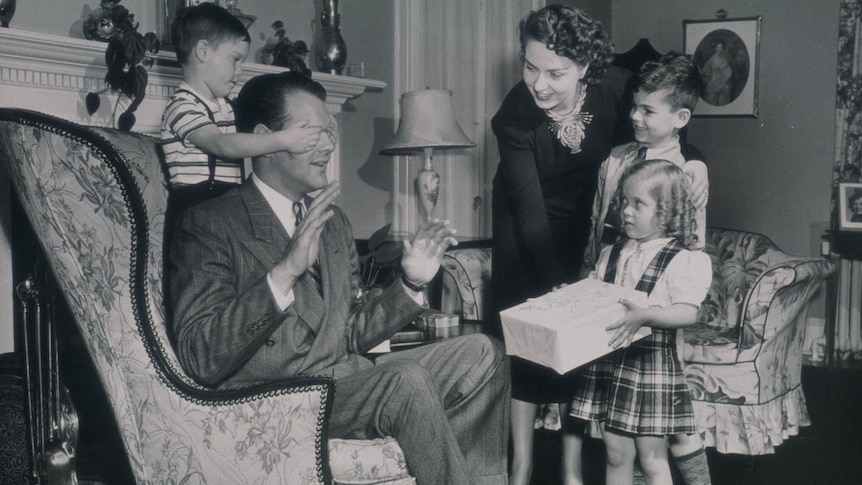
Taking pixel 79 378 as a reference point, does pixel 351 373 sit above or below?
above

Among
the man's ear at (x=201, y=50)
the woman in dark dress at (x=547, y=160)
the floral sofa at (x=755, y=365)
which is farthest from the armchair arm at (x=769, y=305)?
the man's ear at (x=201, y=50)

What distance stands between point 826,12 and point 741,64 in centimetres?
63

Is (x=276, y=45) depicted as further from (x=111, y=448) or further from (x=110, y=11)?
(x=111, y=448)

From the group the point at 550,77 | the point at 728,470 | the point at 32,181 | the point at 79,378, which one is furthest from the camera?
the point at 728,470

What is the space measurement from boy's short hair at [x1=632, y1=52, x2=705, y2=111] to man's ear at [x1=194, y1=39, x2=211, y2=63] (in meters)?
1.28

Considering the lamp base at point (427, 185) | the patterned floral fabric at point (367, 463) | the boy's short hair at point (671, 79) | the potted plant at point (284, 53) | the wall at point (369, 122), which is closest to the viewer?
the patterned floral fabric at point (367, 463)

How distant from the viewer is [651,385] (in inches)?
96.3

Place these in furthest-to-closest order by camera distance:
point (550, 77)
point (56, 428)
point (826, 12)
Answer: point (826, 12) < point (550, 77) < point (56, 428)

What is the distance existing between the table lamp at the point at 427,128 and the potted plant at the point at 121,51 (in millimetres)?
1330

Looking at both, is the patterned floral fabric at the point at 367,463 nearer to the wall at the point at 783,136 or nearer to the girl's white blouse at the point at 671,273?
the girl's white blouse at the point at 671,273

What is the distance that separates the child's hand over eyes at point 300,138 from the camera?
81.6 inches

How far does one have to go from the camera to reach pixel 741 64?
6.31 m

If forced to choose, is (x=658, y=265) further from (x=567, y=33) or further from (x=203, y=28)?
(x=203, y=28)

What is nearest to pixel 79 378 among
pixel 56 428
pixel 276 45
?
pixel 56 428
